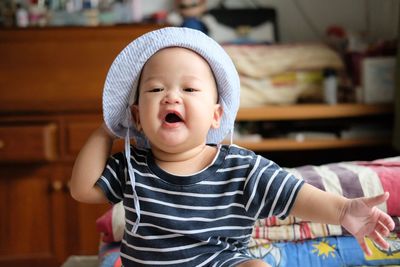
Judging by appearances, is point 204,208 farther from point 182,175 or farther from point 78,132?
point 78,132

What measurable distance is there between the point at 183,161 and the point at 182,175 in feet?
0.11

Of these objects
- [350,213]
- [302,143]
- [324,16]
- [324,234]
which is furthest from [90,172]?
[324,16]

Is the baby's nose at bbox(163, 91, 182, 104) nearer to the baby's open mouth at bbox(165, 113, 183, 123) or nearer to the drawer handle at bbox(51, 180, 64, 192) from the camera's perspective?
the baby's open mouth at bbox(165, 113, 183, 123)

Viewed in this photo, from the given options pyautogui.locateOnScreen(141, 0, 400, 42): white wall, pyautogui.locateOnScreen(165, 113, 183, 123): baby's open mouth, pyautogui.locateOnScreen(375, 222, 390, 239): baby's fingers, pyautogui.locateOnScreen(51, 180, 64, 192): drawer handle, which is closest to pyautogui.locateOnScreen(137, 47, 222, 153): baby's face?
pyautogui.locateOnScreen(165, 113, 183, 123): baby's open mouth

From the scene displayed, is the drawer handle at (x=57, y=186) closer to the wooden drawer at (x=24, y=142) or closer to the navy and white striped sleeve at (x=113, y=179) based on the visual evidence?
the wooden drawer at (x=24, y=142)

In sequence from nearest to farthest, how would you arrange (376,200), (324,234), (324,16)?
1. (376,200)
2. (324,234)
3. (324,16)

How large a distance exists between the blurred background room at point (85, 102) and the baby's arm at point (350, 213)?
140cm

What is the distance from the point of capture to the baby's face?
90cm

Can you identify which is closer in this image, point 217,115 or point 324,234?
point 217,115

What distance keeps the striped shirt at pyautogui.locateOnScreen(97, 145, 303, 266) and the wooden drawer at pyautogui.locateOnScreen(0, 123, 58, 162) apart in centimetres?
136

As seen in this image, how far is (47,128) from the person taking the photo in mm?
2217

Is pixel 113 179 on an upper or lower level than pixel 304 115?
upper

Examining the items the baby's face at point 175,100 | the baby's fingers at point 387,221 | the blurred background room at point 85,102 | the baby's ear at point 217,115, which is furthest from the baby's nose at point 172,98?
the blurred background room at point 85,102

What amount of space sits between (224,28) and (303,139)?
0.78 meters
